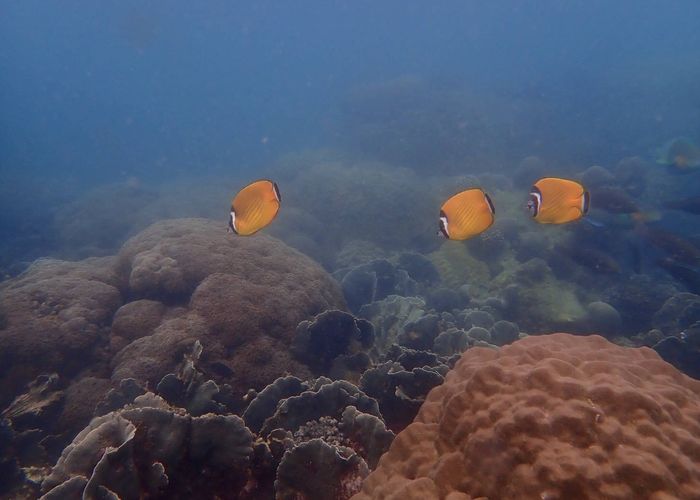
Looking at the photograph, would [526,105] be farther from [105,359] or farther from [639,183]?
[105,359]

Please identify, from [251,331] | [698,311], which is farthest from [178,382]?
[698,311]

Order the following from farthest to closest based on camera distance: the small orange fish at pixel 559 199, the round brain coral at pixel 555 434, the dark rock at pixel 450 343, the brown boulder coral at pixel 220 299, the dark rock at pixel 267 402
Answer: the dark rock at pixel 450 343, the brown boulder coral at pixel 220 299, the dark rock at pixel 267 402, the small orange fish at pixel 559 199, the round brain coral at pixel 555 434

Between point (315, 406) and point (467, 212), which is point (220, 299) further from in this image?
point (467, 212)

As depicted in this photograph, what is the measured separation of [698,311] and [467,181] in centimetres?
837

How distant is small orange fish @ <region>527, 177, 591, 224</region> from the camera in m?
3.83

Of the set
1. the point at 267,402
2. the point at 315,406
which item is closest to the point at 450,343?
the point at 315,406

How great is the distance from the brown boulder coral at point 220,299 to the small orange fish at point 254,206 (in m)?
2.08

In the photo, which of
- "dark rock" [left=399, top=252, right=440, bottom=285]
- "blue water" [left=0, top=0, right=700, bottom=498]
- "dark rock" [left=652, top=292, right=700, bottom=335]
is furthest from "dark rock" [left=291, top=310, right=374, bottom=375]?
"dark rock" [left=652, top=292, right=700, bottom=335]

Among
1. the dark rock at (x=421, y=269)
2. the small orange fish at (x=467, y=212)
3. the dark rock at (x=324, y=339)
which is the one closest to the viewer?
the small orange fish at (x=467, y=212)

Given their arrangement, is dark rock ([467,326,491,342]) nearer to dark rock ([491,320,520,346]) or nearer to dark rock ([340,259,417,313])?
dark rock ([491,320,520,346])

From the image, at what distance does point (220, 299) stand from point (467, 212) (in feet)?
12.1

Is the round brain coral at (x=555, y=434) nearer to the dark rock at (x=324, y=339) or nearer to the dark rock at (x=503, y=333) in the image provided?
the dark rock at (x=324, y=339)

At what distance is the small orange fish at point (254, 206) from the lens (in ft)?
12.7

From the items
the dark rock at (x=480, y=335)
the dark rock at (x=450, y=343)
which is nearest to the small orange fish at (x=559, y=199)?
the dark rock at (x=450, y=343)
